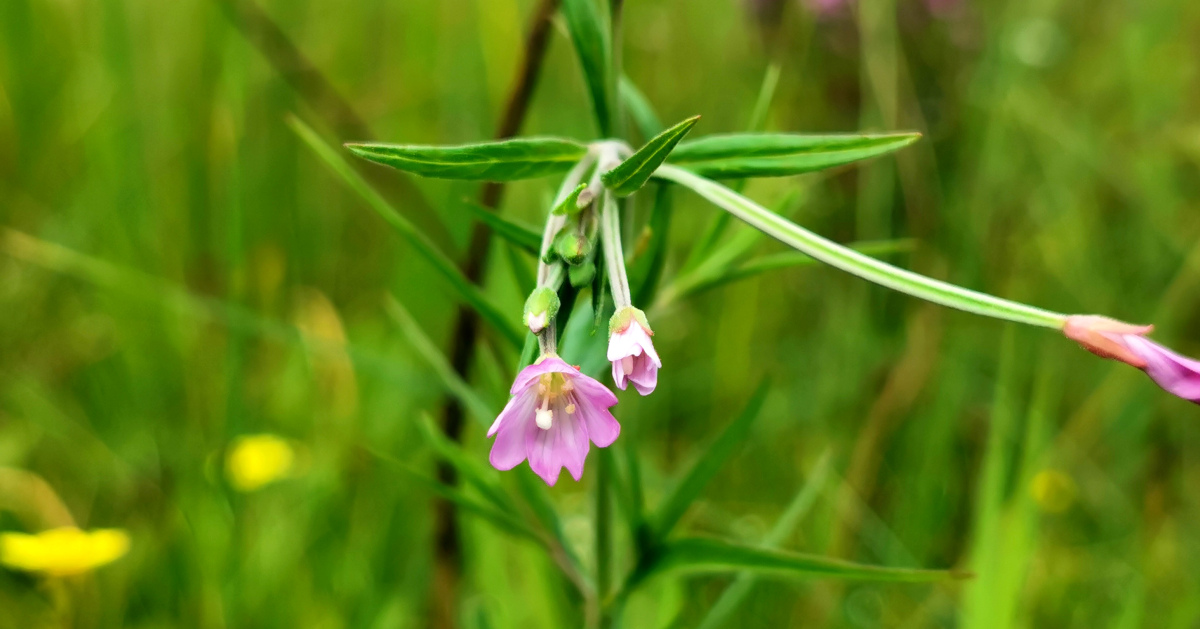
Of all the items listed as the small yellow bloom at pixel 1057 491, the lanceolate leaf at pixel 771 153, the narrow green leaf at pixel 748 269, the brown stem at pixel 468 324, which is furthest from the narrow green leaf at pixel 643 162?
the small yellow bloom at pixel 1057 491

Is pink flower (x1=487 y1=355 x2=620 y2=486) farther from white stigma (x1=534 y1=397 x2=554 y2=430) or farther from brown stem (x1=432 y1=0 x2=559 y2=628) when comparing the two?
brown stem (x1=432 y1=0 x2=559 y2=628)

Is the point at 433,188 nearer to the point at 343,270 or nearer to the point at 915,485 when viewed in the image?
the point at 343,270

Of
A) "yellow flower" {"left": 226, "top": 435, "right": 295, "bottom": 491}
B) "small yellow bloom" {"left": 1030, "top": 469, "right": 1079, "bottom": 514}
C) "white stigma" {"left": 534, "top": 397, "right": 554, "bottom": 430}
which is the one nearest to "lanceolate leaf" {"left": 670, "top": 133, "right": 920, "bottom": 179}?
"white stigma" {"left": 534, "top": 397, "right": 554, "bottom": 430}

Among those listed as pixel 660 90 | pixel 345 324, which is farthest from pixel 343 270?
pixel 660 90

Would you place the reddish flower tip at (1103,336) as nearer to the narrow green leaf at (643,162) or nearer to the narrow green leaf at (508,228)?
the narrow green leaf at (643,162)

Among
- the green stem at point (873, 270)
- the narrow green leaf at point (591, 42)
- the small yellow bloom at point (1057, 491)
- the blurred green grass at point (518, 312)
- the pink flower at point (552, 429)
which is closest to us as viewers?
the green stem at point (873, 270)

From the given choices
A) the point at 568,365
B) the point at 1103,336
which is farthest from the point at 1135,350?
the point at 568,365
